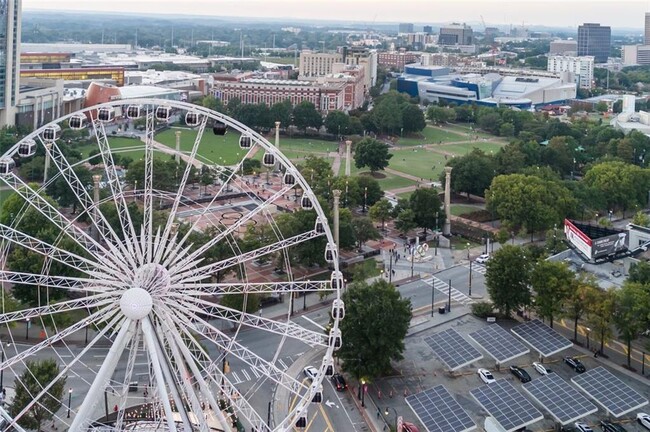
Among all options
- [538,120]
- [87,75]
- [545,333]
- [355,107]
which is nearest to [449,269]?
[545,333]

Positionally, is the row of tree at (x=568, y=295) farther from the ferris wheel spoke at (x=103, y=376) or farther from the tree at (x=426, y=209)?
the ferris wheel spoke at (x=103, y=376)

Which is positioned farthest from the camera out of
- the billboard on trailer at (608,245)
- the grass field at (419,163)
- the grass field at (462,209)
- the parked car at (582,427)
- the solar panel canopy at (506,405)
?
the grass field at (419,163)

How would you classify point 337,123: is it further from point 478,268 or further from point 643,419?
point 643,419

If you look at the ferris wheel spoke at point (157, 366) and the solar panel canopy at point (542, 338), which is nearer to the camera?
the ferris wheel spoke at point (157, 366)

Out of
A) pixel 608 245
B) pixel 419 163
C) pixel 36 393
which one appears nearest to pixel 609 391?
pixel 608 245

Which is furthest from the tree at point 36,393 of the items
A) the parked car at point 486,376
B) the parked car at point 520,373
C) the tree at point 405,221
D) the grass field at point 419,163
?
the grass field at point 419,163

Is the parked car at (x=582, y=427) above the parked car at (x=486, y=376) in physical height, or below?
below
